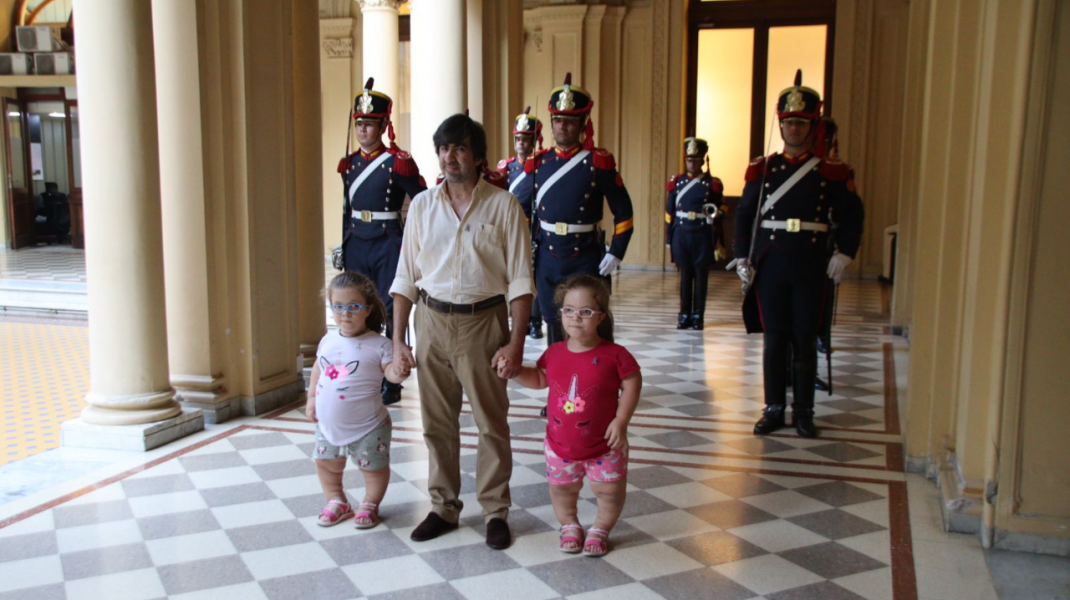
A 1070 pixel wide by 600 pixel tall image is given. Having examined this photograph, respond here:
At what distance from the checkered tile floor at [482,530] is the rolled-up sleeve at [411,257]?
3.35 feet

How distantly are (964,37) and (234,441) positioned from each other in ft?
14.1

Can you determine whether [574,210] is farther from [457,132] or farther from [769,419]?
[457,132]

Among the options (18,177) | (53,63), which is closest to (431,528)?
(53,63)

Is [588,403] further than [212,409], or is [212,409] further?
[212,409]

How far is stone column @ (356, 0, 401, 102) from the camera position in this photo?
41.0 ft

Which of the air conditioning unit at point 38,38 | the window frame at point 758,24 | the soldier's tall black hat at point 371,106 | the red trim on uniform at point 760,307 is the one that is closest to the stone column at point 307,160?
the soldier's tall black hat at point 371,106

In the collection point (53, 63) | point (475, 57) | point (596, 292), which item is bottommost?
point (596, 292)

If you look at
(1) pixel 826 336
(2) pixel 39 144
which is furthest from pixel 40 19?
(1) pixel 826 336

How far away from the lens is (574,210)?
5539mm

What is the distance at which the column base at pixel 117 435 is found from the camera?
16.6ft

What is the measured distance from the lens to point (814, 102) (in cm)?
527

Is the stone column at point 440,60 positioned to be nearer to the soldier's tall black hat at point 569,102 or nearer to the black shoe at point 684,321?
the soldier's tall black hat at point 569,102

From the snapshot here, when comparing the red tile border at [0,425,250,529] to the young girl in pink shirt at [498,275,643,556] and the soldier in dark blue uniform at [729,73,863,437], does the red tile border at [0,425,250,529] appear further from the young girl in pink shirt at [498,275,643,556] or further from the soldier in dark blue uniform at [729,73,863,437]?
the soldier in dark blue uniform at [729,73,863,437]

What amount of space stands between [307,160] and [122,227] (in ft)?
6.50
